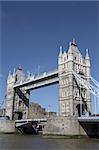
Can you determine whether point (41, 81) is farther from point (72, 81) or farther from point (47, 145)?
point (47, 145)

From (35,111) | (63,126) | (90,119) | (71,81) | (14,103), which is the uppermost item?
(71,81)

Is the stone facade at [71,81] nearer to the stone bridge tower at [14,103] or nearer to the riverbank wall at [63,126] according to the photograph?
the riverbank wall at [63,126]

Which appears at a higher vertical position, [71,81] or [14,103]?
[71,81]

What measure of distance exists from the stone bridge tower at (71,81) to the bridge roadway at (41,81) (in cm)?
231

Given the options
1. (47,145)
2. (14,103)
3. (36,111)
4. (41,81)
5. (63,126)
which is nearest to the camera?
(47,145)

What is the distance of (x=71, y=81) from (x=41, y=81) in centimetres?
953

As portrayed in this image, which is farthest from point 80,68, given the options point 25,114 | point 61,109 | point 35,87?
point 25,114

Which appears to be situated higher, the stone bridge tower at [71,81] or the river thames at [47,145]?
the stone bridge tower at [71,81]

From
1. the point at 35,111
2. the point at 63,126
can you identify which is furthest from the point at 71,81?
the point at 35,111

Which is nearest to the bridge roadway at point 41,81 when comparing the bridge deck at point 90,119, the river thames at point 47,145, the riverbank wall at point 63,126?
the riverbank wall at point 63,126

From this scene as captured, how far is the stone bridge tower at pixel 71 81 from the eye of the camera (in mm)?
40625

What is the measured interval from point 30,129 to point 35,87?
7.76m

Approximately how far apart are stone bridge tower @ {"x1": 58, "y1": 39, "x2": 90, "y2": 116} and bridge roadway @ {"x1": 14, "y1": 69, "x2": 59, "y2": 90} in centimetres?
231

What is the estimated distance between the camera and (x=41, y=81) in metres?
48.9
